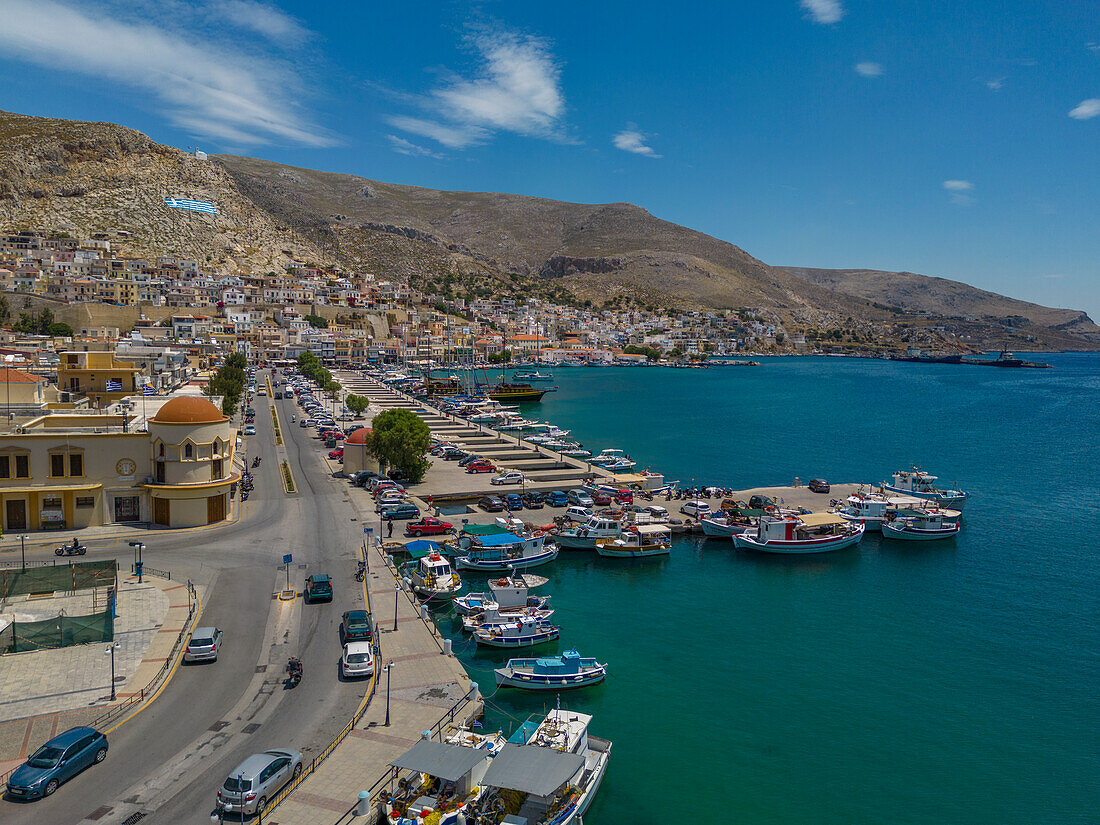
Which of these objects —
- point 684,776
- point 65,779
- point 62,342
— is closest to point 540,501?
point 684,776

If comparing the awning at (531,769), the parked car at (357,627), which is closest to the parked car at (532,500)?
the parked car at (357,627)

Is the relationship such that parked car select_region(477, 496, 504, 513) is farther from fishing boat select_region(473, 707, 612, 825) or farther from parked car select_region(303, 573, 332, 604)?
fishing boat select_region(473, 707, 612, 825)

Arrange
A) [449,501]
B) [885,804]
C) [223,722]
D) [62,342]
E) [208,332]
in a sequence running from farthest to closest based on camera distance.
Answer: [208,332] → [62,342] → [449,501] → [885,804] → [223,722]

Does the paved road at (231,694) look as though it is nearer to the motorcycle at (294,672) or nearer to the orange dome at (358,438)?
the motorcycle at (294,672)

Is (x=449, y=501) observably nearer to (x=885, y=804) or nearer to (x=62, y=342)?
(x=885, y=804)

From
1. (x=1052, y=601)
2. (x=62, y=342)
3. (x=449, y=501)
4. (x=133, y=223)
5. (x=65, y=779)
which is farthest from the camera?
(x=133, y=223)

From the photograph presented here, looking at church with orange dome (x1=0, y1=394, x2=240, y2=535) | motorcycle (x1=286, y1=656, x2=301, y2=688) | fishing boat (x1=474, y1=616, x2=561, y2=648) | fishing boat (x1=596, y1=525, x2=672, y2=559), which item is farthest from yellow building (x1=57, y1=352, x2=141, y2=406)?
motorcycle (x1=286, y1=656, x2=301, y2=688)

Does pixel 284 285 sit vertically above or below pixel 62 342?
above

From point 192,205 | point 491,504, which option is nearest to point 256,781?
point 491,504
